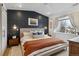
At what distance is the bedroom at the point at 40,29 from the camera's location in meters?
2.76

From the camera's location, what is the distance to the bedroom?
2760 mm

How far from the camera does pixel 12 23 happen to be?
4375mm

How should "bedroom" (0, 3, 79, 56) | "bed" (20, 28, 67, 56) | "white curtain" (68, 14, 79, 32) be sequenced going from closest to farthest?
"bed" (20, 28, 67, 56), "bedroom" (0, 3, 79, 56), "white curtain" (68, 14, 79, 32)

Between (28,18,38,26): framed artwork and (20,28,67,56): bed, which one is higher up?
(28,18,38,26): framed artwork

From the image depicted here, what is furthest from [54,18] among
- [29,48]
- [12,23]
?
[12,23]

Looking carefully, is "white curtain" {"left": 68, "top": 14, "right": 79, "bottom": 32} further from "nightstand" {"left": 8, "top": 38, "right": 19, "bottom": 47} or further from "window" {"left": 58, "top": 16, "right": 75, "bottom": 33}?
"nightstand" {"left": 8, "top": 38, "right": 19, "bottom": 47}

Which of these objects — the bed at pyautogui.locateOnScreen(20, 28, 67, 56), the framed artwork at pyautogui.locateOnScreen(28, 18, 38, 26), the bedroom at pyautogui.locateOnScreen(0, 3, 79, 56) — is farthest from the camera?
the framed artwork at pyautogui.locateOnScreen(28, 18, 38, 26)

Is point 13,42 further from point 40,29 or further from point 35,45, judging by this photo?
point 35,45

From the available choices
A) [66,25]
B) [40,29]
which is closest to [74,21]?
[66,25]

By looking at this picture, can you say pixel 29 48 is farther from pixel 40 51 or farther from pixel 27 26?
pixel 27 26

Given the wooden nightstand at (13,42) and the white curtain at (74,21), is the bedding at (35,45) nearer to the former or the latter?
the white curtain at (74,21)

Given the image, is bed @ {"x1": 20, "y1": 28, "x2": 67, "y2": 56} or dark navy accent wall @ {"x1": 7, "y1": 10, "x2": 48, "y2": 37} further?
dark navy accent wall @ {"x1": 7, "y1": 10, "x2": 48, "y2": 37}

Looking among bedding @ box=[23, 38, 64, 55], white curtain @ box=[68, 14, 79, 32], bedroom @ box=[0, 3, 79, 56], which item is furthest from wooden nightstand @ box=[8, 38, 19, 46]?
white curtain @ box=[68, 14, 79, 32]

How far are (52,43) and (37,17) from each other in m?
1.64
